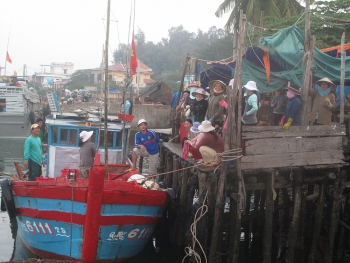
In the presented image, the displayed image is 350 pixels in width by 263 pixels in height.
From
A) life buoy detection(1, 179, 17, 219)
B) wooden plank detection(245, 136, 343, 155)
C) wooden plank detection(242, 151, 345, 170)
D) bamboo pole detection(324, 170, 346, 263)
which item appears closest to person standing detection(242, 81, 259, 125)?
wooden plank detection(245, 136, 343, 155)

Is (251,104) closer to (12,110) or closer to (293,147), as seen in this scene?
(293,147)

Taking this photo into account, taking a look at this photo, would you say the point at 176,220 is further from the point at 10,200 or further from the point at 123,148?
the point at 10,200

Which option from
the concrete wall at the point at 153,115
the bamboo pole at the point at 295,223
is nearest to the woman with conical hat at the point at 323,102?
the bamboo pole at the point at 295,223

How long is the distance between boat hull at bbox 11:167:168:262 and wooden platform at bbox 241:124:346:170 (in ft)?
6.89

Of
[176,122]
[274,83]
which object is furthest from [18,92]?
[274,83]

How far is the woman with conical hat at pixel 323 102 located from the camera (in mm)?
10258

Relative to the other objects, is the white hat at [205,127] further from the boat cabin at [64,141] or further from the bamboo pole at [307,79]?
the boat cabin at [64,141]

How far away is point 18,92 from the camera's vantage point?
33.3 meters

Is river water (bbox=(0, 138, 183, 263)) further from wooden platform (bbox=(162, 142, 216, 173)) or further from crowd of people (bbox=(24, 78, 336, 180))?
wooden platform (bbox=(162, 142, 216, 173))

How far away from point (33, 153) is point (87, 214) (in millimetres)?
3441

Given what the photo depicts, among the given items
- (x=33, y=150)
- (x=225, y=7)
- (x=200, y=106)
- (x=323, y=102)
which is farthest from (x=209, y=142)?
(x=225, y=7)

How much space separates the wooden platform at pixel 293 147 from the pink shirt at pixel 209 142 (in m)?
0.68

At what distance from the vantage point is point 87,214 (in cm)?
838

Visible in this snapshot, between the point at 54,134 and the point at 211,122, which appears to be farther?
the point at 54,134
